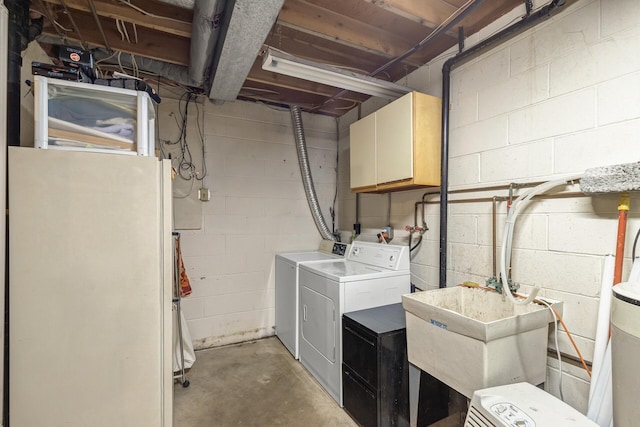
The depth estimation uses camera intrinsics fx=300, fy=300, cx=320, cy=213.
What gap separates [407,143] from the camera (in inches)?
82.7

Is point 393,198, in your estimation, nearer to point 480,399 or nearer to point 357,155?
→ point 357,155

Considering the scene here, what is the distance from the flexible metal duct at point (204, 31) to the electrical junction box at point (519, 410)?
7.18 ft

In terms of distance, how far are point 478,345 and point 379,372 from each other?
0.64 metres

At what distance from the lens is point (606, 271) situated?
53.0 inches

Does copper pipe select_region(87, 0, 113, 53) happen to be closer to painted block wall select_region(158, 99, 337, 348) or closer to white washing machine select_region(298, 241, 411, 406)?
painted block wall select_region(158, 99, 337, 348)

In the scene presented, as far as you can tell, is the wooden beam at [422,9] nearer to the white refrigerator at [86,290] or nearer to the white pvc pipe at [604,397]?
the white refrigerator at [86,290]

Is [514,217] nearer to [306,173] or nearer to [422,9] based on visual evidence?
[422,9]

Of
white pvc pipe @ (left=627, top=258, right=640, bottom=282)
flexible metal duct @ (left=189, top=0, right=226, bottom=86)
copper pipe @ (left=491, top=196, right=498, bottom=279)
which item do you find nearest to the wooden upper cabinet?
copper pipe @ (left=491, top=196, right=498, bottom=279)

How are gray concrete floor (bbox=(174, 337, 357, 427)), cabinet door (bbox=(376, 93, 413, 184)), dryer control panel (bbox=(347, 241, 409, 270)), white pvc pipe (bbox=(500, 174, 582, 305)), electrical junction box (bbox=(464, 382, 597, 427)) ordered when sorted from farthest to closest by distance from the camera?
1. dryer control panel (bbox=(347, 241, 409, 270))
2. cabinet door (bbox=(376, 93, 413, 184))
3. gray concrete floor (bbox=(174, 337, 357, 427))
4. white pvc pipe (bbox=(500, 174, 582, 305))
5. electrical junction box (bbox=(464, 382, 597, 427))

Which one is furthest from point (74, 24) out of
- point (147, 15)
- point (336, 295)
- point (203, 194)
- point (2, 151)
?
point (336, 295)

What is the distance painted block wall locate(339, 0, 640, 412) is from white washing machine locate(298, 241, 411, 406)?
1.40ft

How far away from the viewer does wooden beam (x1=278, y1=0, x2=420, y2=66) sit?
75.5 inches

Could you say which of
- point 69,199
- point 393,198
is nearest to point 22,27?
point 69,199

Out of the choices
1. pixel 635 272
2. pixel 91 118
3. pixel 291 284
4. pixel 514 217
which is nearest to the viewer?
pixel 635 272
